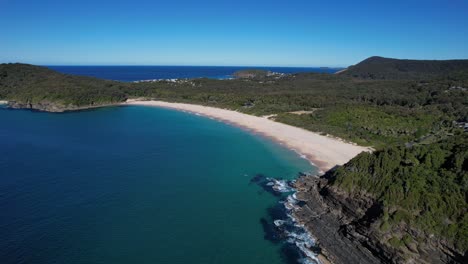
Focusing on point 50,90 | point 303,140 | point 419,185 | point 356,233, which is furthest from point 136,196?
point 50,90

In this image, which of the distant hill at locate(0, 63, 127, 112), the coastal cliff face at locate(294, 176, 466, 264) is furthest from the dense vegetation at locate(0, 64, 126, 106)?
the coastal cliff face at locate(294, 176, 466, 264)

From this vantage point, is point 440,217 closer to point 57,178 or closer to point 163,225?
point 163,225

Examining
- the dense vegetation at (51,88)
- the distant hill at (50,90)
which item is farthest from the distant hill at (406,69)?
the distant hill at (50,90)

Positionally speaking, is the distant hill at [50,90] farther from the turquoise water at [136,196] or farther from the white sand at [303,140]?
the white sand at [303,140]

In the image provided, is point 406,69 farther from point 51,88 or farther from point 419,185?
point 419,185

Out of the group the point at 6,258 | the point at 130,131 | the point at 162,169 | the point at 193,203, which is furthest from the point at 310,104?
the point at 6,258

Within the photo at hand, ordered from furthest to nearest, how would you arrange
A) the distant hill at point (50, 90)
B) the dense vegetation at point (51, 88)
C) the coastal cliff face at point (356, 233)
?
the dense vegetation at point (51, 88), the distant hill at point (50, 90), the coastal cliff face at point (356, 233)

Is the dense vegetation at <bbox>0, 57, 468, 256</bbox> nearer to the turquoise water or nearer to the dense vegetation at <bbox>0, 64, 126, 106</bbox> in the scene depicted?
the dense vegetation at <bbox>0, 64, 126, 106</bbox>
